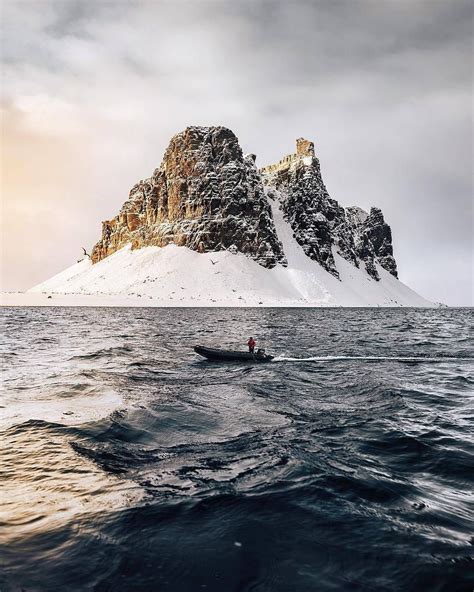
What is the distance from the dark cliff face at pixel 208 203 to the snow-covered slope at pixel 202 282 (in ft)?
20.1

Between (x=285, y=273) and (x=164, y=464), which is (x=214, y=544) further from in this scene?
(x=285, y=273)

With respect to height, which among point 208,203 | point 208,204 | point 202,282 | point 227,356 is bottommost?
point 227,356

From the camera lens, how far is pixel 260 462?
9.63 metres

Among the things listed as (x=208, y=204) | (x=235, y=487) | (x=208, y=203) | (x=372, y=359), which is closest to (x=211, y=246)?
(x=208, y=204)

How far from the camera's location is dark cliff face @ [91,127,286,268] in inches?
6594

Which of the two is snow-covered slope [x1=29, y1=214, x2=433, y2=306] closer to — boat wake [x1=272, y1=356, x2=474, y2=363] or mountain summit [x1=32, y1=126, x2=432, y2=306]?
mountain summit [x1=32, y1=126, x2=432, y2=306]

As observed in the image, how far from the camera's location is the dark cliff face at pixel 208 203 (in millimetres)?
167500

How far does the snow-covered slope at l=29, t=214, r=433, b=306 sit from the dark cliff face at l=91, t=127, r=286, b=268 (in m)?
6.13

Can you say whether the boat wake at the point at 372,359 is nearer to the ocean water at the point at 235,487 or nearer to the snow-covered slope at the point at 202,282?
the ocean water at the point at 235,487

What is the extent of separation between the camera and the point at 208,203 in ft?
561

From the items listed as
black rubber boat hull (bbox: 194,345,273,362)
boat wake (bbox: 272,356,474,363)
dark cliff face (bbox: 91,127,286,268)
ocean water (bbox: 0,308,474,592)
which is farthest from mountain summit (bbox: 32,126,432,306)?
ocean water (bbox: 0,308,474,592)

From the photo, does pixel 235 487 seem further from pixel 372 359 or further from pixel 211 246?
pixel 211 246

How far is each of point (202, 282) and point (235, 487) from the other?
136 metres

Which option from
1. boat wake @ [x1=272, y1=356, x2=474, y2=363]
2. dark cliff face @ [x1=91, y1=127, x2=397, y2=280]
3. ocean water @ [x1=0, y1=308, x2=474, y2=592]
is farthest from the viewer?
dark cliff face @ [x1=91, y1=127, x2=397, y2=280]
